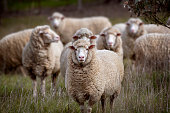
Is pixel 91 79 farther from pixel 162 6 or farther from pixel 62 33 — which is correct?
pixel 62 33

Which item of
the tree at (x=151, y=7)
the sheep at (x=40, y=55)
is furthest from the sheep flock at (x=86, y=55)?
the tree at (x=151, y=7)

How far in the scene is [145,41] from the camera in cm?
687

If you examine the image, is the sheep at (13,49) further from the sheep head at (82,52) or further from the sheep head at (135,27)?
the sheep head at (82,52)

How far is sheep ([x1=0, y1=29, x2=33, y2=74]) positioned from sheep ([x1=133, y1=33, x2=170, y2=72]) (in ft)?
11.7

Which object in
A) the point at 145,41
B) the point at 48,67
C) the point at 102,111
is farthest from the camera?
the point at 145,41

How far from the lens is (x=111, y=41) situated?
590 cm

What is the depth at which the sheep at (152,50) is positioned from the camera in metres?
6.18

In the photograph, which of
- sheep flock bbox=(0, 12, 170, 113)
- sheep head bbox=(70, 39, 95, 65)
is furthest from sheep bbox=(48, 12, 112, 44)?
sheep head bbox=(70, 39, 95, 65)

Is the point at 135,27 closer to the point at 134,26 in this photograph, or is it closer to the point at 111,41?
the point at 134,26

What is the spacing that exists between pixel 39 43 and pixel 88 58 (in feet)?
8.04

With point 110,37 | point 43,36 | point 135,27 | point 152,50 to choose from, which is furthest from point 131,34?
point 43,36

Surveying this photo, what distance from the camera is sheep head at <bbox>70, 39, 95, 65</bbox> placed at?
12.0ft

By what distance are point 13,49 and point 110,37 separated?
380cm

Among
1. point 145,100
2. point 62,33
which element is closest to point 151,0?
point 145,100
